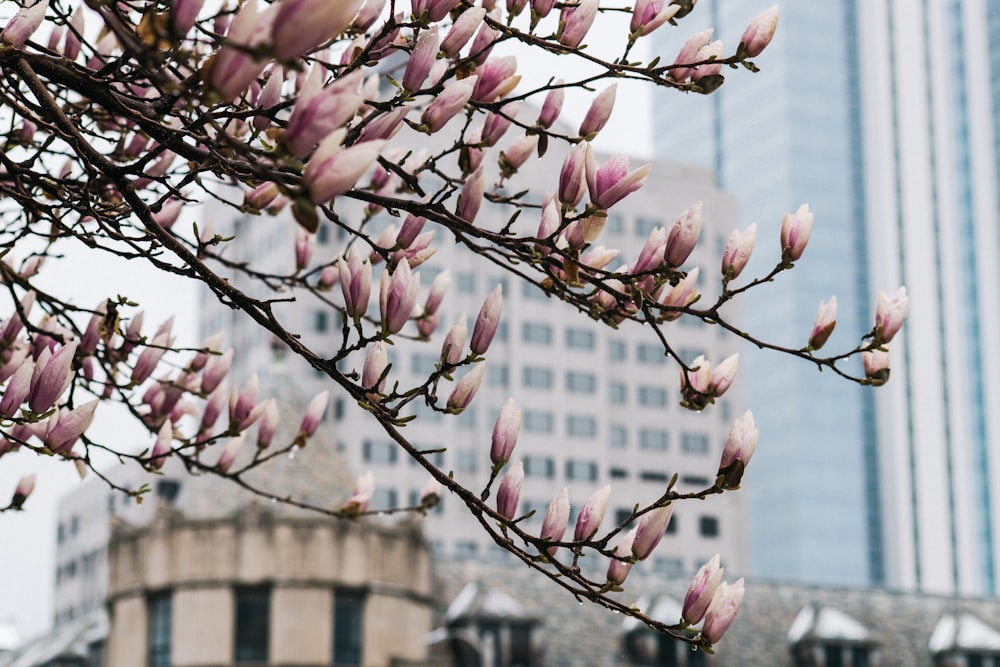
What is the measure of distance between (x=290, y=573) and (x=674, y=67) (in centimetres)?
3271

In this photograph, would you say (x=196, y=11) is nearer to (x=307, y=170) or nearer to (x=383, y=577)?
(x=307, y=170)

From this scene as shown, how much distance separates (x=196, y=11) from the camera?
11.1ft

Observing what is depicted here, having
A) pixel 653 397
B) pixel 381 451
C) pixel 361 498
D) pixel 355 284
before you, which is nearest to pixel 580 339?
pixel 653 397

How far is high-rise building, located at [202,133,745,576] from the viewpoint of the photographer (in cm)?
8125

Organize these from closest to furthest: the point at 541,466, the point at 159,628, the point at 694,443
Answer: the point at 159,628 < the point at 541,466 < the point at 694,443

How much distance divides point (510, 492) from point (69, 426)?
132cm

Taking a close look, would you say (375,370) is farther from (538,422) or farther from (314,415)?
(538,422)

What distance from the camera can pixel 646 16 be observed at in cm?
482

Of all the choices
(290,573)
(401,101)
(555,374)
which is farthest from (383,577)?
(555,374)

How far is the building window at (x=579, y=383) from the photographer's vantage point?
8844cm

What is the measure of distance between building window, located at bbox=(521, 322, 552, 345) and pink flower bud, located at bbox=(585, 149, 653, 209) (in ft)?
271

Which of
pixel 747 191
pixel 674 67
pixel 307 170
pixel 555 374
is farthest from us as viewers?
pixel 747 191

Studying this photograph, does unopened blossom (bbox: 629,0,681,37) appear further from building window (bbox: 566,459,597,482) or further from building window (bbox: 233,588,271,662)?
building window (bbox: 566,459,597,482)

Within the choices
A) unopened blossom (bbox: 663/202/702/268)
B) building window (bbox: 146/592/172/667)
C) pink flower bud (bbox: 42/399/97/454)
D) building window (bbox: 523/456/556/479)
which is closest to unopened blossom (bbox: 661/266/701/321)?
unopened blossom (bbox: 663/202/702/268)
